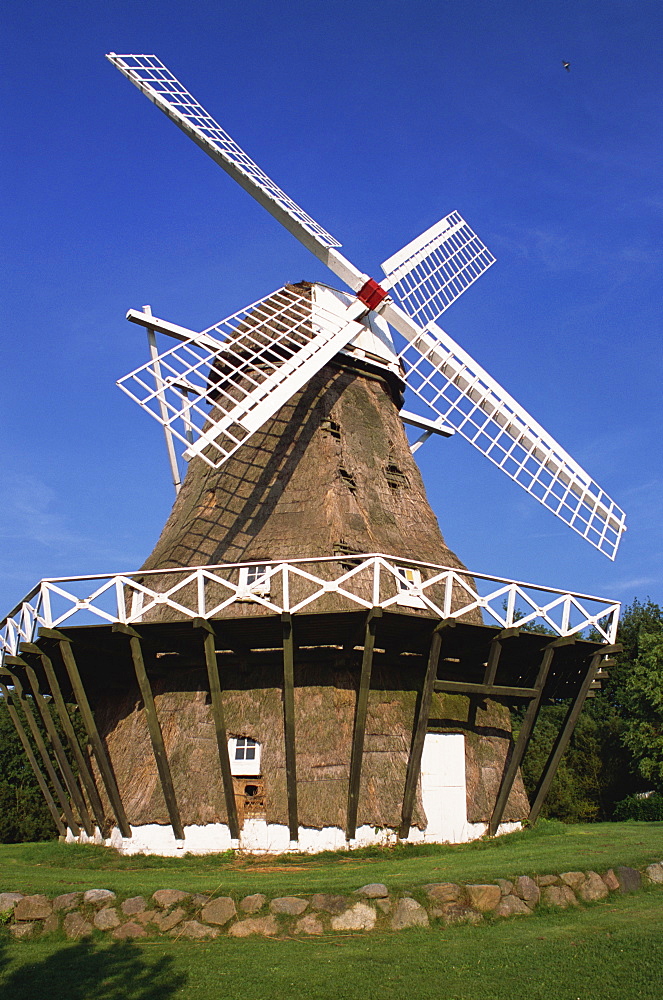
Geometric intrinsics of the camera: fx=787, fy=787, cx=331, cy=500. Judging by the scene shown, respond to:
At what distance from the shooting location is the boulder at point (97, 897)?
29.7 ft

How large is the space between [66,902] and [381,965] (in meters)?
3.80

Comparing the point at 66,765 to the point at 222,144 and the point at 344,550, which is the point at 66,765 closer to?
the point at 344,550

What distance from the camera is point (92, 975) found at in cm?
768

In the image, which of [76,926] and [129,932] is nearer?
[129,932]

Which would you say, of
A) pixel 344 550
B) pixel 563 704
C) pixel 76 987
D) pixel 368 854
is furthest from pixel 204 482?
pixel 563 704

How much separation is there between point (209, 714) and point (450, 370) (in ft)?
35.7

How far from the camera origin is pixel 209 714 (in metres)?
14.0

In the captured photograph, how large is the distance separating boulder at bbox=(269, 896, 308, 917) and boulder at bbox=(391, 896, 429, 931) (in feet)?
3.37

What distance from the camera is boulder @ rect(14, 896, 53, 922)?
29.7 ft

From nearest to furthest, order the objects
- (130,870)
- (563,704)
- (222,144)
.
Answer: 1. (130,870)
2. (222,144)
3. (563,704)

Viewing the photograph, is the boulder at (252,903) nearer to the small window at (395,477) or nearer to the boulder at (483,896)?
the boulder at (483,896)

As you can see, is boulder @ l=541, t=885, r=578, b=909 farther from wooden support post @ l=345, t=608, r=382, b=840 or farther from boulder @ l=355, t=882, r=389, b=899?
wooden support post @ l=345, t=608, r=382, b=840

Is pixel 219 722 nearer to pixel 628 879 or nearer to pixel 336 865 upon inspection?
pixel 336 865

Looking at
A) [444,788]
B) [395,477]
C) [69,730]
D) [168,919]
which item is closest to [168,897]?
[168,919]
